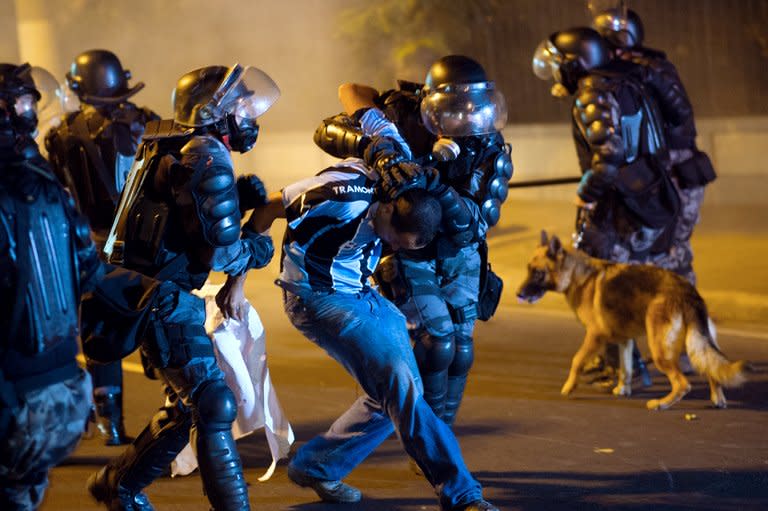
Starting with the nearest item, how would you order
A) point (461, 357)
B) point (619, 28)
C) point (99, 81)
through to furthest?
point (461, 357) < point (99, 81) < point (619, 28)

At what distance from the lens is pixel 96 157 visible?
21.3 ft

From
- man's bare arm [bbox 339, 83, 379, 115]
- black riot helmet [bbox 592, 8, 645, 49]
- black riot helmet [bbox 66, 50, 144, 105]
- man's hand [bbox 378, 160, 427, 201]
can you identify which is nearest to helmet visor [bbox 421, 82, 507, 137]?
man's bare arm [bbox 339, 83, 379, 115]

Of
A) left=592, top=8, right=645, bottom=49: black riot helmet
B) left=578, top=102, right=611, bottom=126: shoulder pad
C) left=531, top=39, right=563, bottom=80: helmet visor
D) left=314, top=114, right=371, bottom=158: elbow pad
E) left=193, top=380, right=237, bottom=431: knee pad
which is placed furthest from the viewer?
left=592, top=8, right=645, bottom=49: black riot helmet

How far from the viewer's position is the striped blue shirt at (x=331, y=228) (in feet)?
15.8

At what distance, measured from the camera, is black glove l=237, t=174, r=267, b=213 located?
15.7ft

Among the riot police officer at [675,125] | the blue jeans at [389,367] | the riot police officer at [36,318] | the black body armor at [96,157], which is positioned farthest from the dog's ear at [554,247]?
the riot police officer at [36,318]

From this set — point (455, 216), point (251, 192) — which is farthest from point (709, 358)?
point (251, 192)

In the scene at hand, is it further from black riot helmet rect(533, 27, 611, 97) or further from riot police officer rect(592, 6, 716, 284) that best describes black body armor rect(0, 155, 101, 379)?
riot police officer rect(592, 6, 716, 284)

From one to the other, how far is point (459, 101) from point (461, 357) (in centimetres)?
118

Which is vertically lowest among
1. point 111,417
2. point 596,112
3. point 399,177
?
point 111,417

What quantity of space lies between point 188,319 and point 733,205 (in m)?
10.7

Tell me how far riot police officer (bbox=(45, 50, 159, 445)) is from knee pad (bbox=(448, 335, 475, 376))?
5.98ft

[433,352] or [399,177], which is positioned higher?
[399,177]

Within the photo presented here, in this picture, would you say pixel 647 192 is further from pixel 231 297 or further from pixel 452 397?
pixel 231 297
